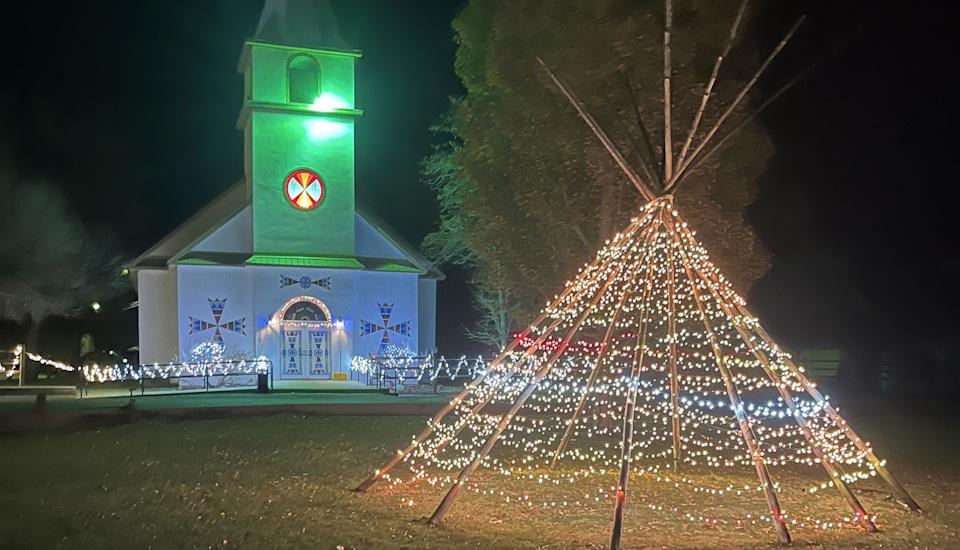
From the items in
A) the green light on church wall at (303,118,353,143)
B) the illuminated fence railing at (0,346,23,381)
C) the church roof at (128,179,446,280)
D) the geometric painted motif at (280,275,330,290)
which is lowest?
the illuminated fence railing at (0,346,23,381)

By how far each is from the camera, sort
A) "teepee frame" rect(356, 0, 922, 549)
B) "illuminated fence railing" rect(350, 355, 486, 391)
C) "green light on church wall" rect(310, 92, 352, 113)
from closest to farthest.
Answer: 1. "teepee frame" rect(356, 0, 922, 549)
2. "illuminated fence railing" rect(350, 355, 486, 391)
3. "green light on church wall" rect(310, 92, 352, 113)

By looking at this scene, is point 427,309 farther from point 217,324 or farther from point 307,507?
point 307,507

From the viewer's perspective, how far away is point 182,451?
1249 centimetres

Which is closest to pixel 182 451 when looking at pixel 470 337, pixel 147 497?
pixel 147 497

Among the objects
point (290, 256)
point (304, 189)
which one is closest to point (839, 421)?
point (290, 256)

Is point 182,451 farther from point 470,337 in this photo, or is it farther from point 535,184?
point 470,337

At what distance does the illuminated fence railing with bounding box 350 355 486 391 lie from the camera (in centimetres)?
2528

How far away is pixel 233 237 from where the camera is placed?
27906mm

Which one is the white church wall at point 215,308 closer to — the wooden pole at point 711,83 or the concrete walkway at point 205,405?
the concrete walkway at point 205,405

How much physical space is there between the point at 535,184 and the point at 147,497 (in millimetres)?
7269

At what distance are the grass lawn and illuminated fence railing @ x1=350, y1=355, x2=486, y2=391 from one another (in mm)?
11612

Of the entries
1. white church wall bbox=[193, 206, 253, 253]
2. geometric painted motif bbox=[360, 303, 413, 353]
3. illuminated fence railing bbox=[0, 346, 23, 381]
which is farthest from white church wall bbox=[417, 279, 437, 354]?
illuminated fence railing bbox=[0, 346, 23, 381]

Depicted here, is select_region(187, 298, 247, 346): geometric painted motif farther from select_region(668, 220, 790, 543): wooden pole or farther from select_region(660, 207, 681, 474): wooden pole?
select_region(668, 220, 790, 543): wooden pole

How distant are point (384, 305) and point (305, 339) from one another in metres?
2.74
